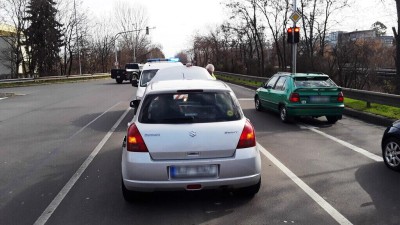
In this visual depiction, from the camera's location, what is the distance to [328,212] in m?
4.52

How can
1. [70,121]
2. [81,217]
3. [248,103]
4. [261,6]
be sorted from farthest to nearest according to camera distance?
[261,6], [248,103], [70,121], [81,217]

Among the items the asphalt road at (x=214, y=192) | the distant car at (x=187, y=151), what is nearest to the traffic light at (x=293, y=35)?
the asphalt road at (x=214, y=192)

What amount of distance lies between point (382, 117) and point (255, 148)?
26.1ft

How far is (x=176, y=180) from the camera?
4453 mm

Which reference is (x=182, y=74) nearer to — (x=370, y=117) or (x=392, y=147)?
(x=370, y=117)

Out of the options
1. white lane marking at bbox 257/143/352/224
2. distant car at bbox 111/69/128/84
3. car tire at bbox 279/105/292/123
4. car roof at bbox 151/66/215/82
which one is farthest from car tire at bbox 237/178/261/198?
distant car at bbox 111/69/128/84

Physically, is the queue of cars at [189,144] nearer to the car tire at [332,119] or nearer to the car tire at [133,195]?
the car tire at [133,195]

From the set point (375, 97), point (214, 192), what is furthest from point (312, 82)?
point (214, 192)

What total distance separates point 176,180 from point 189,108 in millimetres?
926

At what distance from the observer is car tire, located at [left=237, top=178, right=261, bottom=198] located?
16.2ft

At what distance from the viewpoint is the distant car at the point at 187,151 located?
4.46 m

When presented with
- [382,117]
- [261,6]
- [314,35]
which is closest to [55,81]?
Result: [261,6]

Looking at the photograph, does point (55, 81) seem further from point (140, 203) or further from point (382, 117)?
point (140, 203)

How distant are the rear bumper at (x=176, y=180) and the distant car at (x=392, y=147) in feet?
9.64
